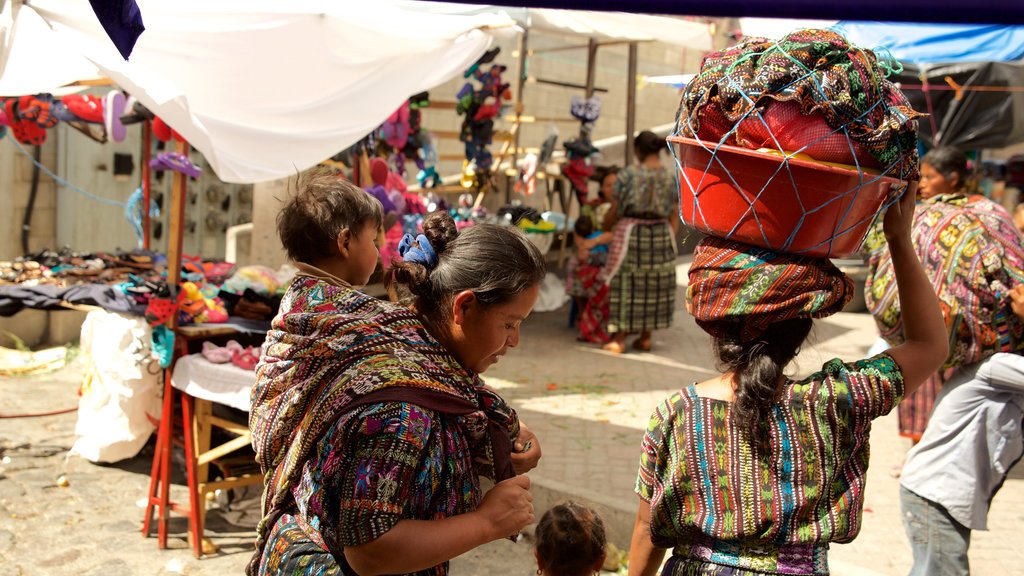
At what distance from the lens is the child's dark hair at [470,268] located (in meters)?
1.80

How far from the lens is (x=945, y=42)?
8.61 m

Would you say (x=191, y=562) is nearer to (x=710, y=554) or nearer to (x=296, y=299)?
(x=296, y=299)

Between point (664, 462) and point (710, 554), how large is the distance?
0.73ft

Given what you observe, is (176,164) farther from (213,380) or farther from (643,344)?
(643,344)

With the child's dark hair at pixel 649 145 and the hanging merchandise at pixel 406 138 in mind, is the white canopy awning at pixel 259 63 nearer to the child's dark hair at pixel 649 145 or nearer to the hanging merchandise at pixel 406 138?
the hanging merchandise at pixel 406 138

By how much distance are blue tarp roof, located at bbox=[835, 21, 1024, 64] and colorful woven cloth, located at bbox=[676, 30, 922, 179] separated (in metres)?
7.04

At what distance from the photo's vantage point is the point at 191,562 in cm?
434

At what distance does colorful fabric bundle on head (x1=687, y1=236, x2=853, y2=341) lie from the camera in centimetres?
192

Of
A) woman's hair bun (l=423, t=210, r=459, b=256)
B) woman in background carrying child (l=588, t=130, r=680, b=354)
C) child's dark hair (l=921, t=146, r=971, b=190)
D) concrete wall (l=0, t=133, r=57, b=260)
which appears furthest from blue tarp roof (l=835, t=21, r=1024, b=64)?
concrete wall (l=0, t=133, r=57, b=260)

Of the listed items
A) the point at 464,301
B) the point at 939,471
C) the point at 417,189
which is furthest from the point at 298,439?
the point at 417,189

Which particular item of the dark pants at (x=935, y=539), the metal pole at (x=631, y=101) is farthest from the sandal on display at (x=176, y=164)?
the metal pole at (x=631, y=101)

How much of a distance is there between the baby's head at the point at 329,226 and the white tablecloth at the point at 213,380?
1.72 meters

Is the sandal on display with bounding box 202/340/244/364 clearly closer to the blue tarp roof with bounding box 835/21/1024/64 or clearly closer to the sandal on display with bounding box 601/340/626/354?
the sandal on display with bounding box 601/340/626/354

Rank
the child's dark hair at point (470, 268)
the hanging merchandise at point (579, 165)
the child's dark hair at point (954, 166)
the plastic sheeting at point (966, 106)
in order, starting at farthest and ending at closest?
the hanging merchandise at point (579, 165) → the plastic sheeting at point (966, 106) → the child's dark hair at point (954, 166) → the child's dark hair at point (470, 268)
